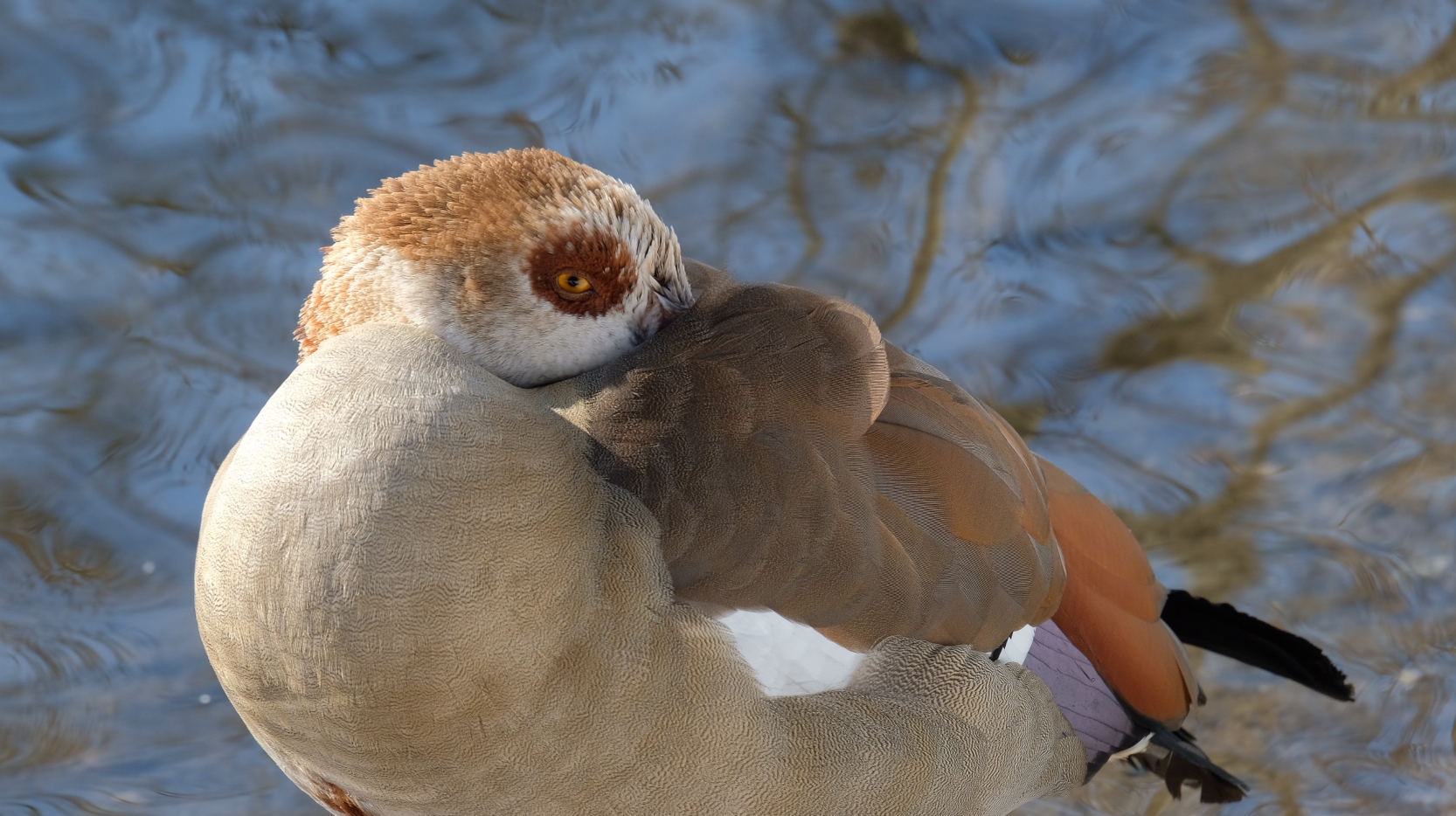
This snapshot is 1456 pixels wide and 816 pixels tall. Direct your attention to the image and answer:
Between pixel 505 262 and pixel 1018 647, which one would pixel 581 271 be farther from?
pixel 1018 647

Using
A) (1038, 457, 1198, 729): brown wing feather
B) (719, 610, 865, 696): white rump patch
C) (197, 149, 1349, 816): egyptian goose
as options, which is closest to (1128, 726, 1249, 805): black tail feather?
(1038, 457, 1198, 729): brown wing feather

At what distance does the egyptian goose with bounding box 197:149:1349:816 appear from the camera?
1811 millimetres

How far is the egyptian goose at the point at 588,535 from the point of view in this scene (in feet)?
5.94

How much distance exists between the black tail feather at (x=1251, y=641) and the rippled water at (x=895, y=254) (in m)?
0.38

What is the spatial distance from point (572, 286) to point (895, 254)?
7.35 feet

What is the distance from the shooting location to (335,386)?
1.85m

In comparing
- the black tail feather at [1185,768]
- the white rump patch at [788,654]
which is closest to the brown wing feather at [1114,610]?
the black tail feather at [1185,768]

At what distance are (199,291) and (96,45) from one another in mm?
919

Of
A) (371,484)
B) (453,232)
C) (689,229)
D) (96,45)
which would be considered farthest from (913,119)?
(371,484)

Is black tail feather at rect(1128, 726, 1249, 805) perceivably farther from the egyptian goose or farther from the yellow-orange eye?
the yellow-orange eye

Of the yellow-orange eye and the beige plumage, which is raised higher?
the yellow-orange eye

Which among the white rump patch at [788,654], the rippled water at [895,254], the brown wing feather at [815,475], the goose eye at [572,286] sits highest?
the goose eye at [572,286]

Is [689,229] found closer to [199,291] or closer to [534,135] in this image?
[534,135]

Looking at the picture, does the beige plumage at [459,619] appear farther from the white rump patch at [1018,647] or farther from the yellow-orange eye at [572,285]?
the white rump patch at [1018,647]
